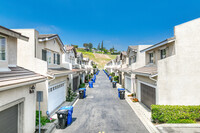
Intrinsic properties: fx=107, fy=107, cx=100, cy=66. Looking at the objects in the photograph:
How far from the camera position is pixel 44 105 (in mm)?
8422

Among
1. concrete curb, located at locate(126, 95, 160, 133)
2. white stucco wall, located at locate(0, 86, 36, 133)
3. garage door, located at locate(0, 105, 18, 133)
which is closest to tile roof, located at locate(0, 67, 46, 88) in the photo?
white stucco wall, located at locate(0, 86, 36, 133)

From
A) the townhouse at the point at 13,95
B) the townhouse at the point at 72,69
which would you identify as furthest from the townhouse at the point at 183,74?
the townhouse at the point at 72,69

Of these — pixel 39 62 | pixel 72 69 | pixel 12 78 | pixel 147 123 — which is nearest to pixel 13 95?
pixel 12 78

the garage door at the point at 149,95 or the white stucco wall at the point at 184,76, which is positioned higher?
the white stucco wall at the point at 184,76

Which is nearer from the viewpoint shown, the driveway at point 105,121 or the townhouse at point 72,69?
the driveway at point 105,121

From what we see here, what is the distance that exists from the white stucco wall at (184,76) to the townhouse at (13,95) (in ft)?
28.5

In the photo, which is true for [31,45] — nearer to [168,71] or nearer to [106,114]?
[106,114]

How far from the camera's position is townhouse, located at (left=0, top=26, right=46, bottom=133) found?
177 inches

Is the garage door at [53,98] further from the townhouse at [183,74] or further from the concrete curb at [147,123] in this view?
the townhouse at [183,74]

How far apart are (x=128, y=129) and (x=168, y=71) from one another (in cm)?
506

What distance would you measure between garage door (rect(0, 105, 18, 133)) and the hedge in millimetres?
8275

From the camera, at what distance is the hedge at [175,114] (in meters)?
7.48

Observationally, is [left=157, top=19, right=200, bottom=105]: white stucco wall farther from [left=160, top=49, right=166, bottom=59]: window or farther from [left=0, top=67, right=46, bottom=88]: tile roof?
[left=0, top=67, right=46, bottom=88]: tile roof

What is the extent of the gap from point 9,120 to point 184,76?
36.1 ft
